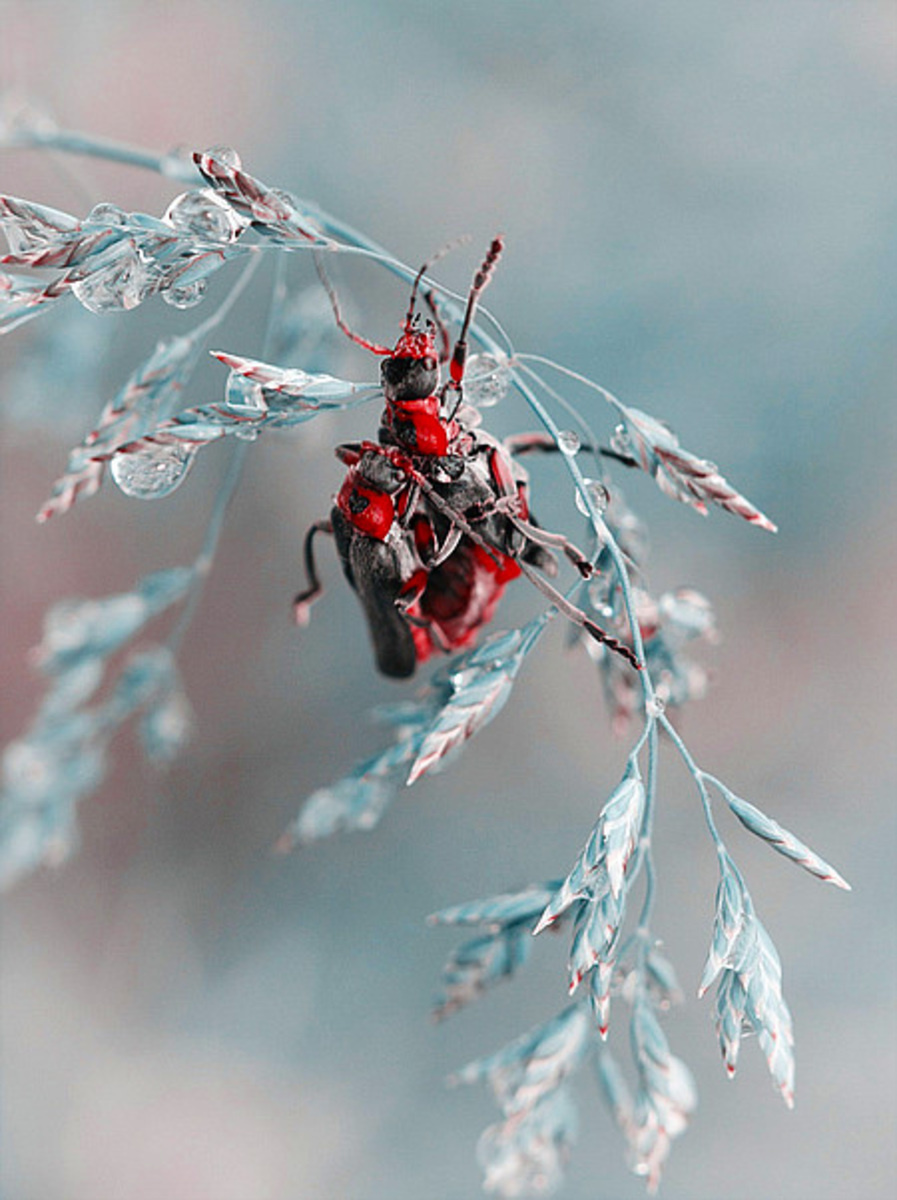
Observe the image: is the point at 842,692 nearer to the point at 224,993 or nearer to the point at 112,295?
the point at 224,993

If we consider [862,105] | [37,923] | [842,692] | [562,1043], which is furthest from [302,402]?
[37,923]

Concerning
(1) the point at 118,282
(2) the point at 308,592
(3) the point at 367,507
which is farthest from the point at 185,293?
(2) the point at 308,592

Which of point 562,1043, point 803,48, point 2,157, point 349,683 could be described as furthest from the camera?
point 349,683

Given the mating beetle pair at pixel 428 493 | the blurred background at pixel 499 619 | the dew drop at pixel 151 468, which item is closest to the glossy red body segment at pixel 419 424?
the mating beetle pair at pixel 428 493

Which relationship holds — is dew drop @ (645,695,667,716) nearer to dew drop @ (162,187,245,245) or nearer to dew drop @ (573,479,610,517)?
dew drop @ (573,479,610,517)

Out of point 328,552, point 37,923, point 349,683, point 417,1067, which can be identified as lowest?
point 417,1067

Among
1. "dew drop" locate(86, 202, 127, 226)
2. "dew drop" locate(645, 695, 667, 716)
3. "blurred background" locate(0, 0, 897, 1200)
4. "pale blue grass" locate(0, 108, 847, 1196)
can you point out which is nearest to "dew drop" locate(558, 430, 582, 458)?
"pale blue grass" locate(0, 108, 847, 1196)
